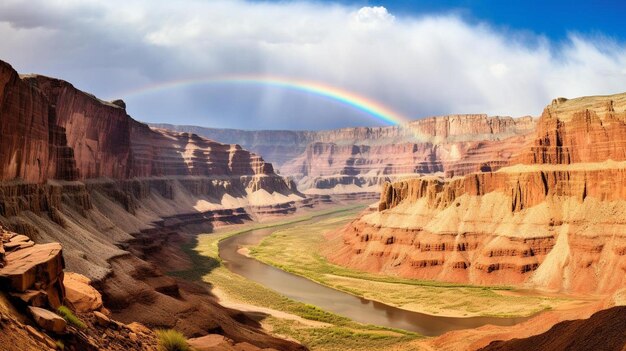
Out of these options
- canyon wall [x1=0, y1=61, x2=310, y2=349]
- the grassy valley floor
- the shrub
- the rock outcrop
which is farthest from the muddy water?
the shrub

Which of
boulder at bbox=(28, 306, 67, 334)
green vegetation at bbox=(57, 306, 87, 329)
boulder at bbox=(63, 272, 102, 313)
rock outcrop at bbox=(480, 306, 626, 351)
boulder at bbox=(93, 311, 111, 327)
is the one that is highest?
boulder at bbox=(28, 306, 67, 334)

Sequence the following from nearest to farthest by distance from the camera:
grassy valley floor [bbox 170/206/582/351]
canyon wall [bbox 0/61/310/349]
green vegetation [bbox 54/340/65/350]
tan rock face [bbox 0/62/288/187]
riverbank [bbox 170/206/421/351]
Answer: green vegetation [bbox 54/340/65/350] < canyon wall [bbox 0/61/310/349] < riverbank [bbox 170/206/421/351] < grassy valley floor [bbox 170/206/582/351] < tan rock face [bbox 0/62/288/187]

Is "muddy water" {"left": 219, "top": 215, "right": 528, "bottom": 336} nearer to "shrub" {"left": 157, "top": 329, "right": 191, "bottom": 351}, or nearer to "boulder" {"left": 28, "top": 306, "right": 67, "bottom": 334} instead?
"shrub" {"left": 157, "top": 329, "right": 191, "bottom": 351}

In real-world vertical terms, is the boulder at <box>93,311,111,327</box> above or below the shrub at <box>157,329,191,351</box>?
above

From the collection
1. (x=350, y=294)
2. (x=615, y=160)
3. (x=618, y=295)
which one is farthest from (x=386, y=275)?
(x=618, y=295)

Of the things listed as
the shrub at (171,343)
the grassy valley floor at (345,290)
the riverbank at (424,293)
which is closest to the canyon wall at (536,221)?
the riverbank at (424,293)

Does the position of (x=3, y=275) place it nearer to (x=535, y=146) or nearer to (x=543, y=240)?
(x=543, y=240)

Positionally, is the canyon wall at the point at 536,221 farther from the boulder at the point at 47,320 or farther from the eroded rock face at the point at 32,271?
the boulder at the point at 47,320
